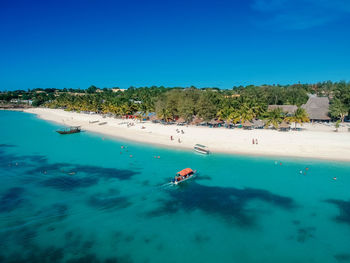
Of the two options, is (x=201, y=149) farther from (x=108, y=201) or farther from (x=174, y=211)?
(x=108, y=201)

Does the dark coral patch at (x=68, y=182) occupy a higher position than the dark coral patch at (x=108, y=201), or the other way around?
the dark coral patch at (x=68, y=182)

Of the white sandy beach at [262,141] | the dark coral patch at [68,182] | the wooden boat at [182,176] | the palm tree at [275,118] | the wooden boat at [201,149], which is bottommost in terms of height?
the dark coral patch at [68,182]

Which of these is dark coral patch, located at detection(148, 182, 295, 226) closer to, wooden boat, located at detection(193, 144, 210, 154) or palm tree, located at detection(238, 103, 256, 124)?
wooden boat, located at detection(193, 144, 210, 154)

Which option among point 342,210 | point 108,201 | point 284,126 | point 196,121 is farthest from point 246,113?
point 108,201

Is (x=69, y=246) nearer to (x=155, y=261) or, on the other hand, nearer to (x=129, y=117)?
(x=155, y=261)

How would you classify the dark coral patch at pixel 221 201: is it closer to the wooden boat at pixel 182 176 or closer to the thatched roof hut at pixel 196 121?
the wooden boat at pixel 182 176

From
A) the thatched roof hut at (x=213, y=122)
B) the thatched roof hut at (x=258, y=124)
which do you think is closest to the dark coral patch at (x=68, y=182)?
the thatched roof hut at (x=213, y=122)
